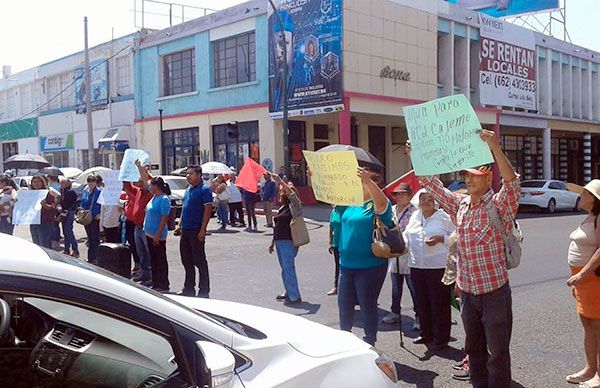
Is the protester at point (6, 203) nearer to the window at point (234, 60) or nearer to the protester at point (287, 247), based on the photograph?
the protester at point (287, 247)

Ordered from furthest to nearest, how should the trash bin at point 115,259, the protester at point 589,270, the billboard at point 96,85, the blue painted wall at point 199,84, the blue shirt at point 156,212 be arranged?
the billboard at point 96,85 < the blue painted wall at point 199,84 < the blue shirt at point 156,212 < the protester at point 589,270 < the trash bin at point 115,259

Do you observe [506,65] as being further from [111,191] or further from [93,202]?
[111,191]

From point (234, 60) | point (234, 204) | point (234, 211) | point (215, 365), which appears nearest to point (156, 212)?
point (215, 365)

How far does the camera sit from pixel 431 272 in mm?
6188

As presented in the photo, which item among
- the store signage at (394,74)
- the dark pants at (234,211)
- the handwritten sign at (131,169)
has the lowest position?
the dark pants at (234,211)

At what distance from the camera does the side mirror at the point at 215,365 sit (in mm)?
2270

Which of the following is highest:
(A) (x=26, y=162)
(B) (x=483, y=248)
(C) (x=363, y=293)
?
(A) (x=26, y=162)

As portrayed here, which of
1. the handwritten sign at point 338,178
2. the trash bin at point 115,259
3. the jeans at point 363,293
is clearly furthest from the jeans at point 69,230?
the trash bin at point 115,259

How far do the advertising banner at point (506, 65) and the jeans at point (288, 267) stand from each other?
23.0 m

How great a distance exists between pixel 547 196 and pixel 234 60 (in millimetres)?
14053

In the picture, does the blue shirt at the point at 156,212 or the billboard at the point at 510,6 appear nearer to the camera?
the blue shirt at the point at 156,212

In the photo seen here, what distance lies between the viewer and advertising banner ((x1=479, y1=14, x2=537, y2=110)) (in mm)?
29234

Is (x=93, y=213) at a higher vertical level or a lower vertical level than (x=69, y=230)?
higher

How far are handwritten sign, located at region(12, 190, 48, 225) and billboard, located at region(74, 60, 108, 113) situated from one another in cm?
2347
